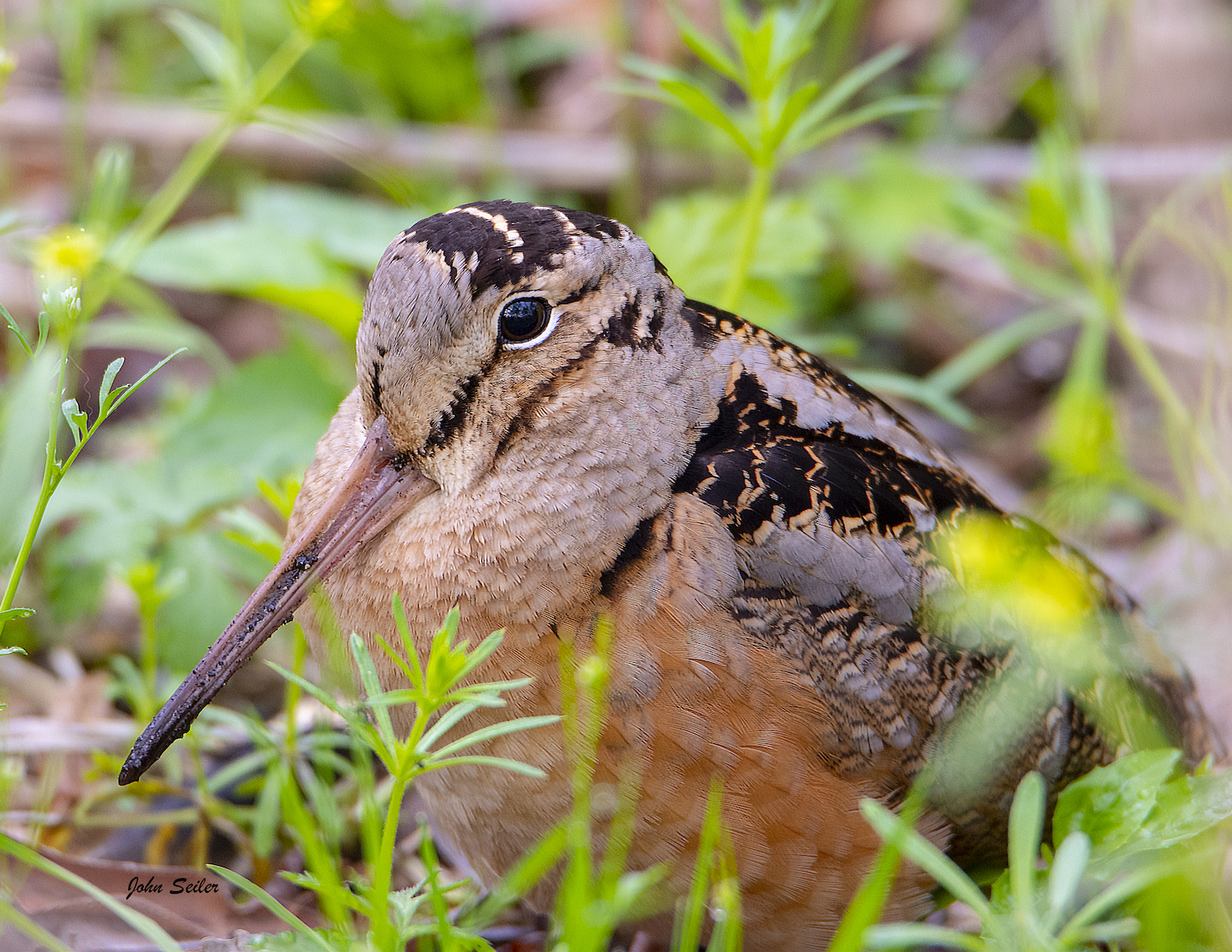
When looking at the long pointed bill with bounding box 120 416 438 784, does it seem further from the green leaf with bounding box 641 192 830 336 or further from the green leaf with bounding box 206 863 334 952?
the green leaf with bounding box 641 192 830 336

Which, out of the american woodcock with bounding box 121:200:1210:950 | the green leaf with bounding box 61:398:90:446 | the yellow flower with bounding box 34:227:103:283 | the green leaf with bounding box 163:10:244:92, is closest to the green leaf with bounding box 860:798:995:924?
the american woodcock with bounding box 121:200:1210:950

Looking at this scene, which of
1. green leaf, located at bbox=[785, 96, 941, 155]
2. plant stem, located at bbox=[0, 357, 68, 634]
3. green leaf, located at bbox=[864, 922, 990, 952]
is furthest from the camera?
green leaf, located at bbox=[785, 96, 941, 155]

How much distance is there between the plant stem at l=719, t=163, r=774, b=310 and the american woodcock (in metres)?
0.53

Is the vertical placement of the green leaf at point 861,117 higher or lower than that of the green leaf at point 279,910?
higher

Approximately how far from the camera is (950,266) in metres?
4.39

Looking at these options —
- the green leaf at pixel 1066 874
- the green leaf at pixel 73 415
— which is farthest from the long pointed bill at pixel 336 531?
the green leaf at pixel 1066 874

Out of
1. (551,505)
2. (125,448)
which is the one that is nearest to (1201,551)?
(551,505)

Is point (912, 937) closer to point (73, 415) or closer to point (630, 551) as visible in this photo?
point (630, 551)

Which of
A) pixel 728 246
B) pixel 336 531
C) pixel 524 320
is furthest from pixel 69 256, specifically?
pixel 728 246

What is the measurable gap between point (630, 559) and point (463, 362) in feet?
1.32

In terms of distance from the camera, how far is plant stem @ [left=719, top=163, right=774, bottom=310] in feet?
8.64

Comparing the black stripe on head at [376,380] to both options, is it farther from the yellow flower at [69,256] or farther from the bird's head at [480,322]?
the yellow flower at [69,256]

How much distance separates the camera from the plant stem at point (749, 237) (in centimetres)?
263

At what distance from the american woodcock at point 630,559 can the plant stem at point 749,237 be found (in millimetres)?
531
